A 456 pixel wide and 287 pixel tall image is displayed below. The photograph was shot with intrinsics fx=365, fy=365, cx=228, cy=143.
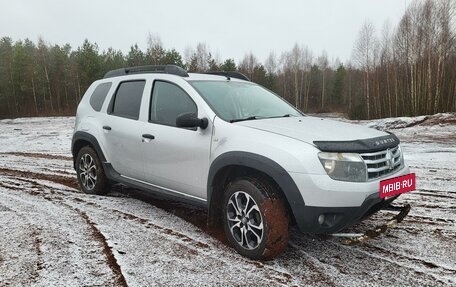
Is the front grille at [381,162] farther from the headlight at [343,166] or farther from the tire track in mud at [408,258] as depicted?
the tire track in mud at [408,258]

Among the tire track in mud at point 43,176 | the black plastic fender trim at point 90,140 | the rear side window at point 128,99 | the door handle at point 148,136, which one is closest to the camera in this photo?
the door handle at point 148,136

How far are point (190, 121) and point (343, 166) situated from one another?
4.91 feet

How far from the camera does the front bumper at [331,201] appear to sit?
2936 mm

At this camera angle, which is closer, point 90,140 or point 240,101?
point 240,101

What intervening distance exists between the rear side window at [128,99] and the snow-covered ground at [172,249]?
1282mm

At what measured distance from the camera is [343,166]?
2.98m

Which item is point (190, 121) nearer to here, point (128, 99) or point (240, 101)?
point (240, 101)

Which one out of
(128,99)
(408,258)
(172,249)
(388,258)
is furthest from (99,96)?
(408,258)

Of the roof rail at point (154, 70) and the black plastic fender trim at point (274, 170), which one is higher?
the roof rail at point (154, 70)

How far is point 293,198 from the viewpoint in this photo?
3.03 m

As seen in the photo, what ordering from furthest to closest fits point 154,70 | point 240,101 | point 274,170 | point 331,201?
point 154,70 < point 240,101 < point 274,170 < point 331,201

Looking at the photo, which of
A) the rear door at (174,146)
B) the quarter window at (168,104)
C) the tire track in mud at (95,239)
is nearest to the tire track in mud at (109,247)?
the tire track in mud at (95,239)

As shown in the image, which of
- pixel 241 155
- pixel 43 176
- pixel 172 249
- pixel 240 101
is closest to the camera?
pixel 241 155

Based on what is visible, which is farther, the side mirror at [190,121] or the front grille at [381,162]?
the side mirror at [190,121]
